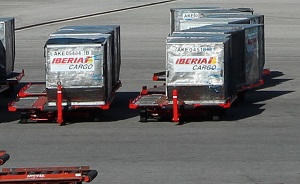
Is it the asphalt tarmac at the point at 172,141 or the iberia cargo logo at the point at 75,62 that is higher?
the iberia cargo logo at the point at 75,62

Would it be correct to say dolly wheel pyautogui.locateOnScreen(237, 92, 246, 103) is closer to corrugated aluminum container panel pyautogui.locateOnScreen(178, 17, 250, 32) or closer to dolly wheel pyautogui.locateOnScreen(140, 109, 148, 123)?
corrugated aluminum container panel pyautogui.locateOnScreen(178, 17, 250, 32)

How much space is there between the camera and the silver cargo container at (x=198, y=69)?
21.5 metres

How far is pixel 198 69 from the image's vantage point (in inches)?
849

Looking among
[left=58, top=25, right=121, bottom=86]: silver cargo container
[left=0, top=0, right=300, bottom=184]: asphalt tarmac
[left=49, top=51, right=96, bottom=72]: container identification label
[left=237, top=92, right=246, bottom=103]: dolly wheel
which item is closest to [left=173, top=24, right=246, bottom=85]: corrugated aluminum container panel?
[left=237, top=92, right=246, bottom=103]: dolly wheel

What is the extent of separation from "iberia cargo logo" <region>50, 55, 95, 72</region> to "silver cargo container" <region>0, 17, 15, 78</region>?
4.22 meters

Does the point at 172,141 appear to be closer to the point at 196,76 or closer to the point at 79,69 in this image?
the point at 196,76

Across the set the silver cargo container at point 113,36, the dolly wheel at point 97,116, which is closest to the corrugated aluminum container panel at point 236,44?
the silver cargo container at point 113,36

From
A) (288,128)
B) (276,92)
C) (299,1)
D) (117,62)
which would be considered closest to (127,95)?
(117,62)

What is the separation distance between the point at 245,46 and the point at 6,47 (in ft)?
22.9

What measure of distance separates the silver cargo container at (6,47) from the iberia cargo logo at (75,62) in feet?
13.8

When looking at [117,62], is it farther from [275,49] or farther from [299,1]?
[299,1]

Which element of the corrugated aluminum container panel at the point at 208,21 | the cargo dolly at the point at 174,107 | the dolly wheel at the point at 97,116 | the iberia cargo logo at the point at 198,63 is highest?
the corrugated aluminum container panel at the point at 208,21

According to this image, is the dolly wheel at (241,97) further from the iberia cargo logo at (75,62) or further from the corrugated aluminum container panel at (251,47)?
the iberia cargo logo at (75,62)

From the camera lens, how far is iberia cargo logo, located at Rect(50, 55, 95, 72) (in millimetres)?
21656
